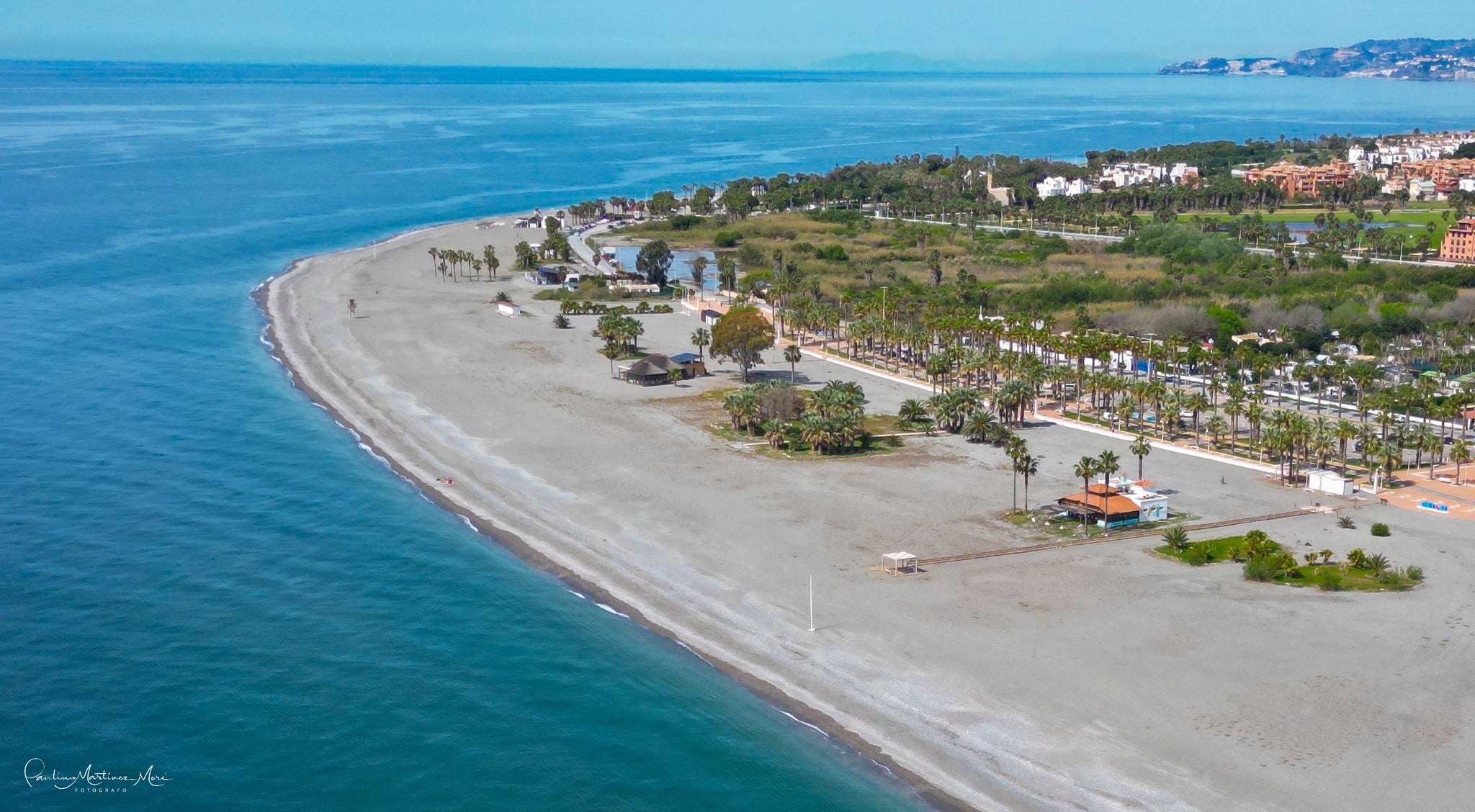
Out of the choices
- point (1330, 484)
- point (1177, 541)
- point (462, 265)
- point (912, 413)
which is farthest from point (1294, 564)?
point (462, 265)

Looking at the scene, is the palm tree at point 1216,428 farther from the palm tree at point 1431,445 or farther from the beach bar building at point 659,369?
the beach bar building at point 659,369

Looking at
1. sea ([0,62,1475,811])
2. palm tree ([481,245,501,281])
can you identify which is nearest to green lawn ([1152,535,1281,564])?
sea ([0,62,1475,811])

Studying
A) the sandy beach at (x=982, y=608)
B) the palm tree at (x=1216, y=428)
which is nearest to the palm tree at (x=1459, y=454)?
the sandy beach at (x=982, y=608)

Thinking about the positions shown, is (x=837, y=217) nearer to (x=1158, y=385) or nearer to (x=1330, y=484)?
(x=1158, y=385)

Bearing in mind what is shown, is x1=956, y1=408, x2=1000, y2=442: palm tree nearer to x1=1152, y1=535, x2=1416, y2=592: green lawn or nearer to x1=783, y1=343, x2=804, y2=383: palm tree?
x1=783, y1=343, x2=804, y2=383: palm tree

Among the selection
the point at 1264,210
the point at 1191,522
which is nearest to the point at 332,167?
the point at 1264,210

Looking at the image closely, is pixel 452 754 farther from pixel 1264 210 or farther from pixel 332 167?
pixel 332 167
